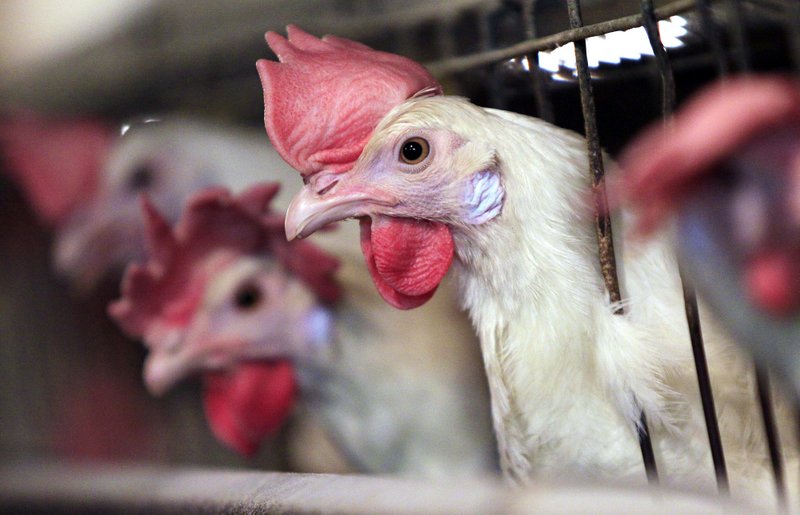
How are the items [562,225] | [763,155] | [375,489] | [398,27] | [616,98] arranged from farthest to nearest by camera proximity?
1. [398,27]
2. [616,98]
3. [562,225]
4. [375,489]
5. [763,155]

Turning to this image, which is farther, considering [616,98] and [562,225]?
[616,98]

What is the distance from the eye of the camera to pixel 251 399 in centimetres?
114

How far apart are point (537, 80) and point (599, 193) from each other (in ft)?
0.54

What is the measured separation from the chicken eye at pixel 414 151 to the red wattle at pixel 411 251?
58 millimetres

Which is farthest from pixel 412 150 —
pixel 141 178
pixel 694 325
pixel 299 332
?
pixel 141 178

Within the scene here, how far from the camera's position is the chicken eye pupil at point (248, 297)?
3.71ft

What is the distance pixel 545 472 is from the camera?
2.35 feet

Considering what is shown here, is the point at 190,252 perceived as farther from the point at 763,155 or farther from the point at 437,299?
the point at 763,155

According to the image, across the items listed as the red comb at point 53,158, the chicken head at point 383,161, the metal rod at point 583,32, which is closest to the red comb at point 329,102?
the chicken head at point 383,161

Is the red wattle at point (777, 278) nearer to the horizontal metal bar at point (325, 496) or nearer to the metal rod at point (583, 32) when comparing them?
the horizontal metal bar at point (325, 496)

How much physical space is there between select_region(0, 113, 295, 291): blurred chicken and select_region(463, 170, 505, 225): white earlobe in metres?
0.55

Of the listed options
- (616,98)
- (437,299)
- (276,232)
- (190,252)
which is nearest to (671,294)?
(616,98)

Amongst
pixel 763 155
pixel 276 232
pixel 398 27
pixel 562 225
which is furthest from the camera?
pixel 398 27

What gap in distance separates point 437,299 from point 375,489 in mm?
553
